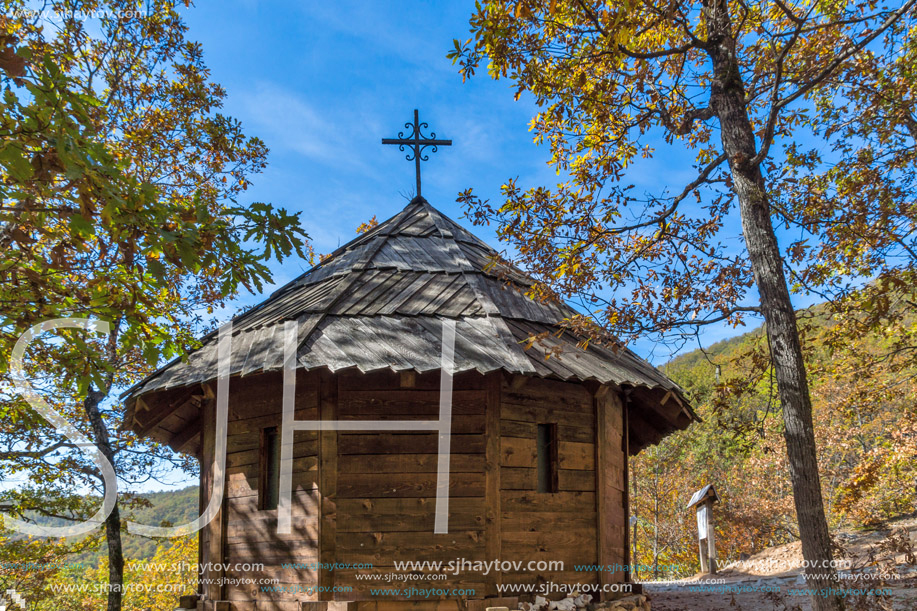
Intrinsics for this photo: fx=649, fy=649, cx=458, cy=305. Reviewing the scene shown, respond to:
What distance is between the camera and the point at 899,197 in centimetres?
987

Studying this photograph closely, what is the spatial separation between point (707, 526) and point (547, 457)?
10.5m

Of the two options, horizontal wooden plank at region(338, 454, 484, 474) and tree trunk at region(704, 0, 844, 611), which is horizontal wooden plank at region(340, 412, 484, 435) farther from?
tree trunk at region(704, 0, 844, 611)

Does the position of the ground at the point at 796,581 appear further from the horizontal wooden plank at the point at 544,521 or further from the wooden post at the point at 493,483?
the wooden post at the point at 493,483

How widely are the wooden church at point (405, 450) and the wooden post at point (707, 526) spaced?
28.6ft

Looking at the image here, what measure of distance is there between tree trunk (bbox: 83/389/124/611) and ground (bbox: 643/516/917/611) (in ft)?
32.0

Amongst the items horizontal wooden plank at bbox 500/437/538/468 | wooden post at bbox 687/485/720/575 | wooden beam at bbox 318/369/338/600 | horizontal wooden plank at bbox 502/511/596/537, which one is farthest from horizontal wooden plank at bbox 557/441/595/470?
wooden post at bbox 687/485/720/575

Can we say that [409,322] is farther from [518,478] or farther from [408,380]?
[518,478]

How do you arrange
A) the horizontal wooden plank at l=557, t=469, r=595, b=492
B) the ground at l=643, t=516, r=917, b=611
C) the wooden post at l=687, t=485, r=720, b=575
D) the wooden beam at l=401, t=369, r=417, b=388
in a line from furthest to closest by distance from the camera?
the wooden post at l=687, t=485, r=720, b=575 → the ground at l=643, t=516, r=917, b=611 → the horizontal wooden plank at l=557, t=469, r=595, b=492 → the wooden beam at l=401, t=369, r=417, b=388

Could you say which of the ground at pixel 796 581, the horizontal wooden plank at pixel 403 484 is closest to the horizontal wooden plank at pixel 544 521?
the horizontal wooden plank at pixel 403 484

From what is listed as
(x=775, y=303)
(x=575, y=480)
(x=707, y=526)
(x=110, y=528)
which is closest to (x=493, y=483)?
(x=575, y=480)

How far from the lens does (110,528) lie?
12.8 meters

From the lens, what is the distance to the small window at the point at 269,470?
24.3 ft

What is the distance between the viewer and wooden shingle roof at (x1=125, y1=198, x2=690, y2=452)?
21.6ft

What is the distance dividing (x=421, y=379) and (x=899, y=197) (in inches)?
316
